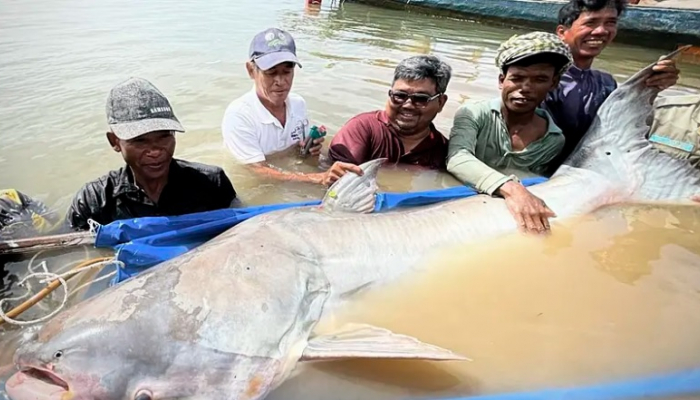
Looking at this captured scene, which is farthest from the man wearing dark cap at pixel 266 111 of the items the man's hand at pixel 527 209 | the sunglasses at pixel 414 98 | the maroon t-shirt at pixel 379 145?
the man's hand at pixel 527 209

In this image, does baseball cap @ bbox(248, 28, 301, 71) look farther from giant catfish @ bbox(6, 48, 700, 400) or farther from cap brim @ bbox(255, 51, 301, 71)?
giant catfish @ bbox(6, 48, 700, 400)

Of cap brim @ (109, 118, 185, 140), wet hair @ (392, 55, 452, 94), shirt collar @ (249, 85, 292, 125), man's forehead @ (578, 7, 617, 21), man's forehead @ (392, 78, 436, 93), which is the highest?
man's forehead @ (578, 7, 617, 21)

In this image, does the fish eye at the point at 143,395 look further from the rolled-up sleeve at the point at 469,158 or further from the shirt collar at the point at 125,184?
the rolled-up sleeve at the point at 469,158

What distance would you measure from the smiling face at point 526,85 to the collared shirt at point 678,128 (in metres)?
1.10

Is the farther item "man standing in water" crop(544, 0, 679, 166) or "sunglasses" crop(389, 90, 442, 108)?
"man standing in water" crop(544, 0, 679, 166)

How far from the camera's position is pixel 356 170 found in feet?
10.0

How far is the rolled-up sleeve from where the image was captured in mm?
3273

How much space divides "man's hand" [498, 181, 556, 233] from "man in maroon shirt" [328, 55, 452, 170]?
0.95 metres

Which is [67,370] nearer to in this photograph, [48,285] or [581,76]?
[48,285]

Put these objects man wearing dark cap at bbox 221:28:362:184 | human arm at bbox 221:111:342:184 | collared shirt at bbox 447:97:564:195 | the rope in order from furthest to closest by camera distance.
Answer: human arm at bbox 221:111:342:184 < man wearing dark cap at bbox 221:28:362:184 < collared shirt at bbox 447:97:564:195 < the rope

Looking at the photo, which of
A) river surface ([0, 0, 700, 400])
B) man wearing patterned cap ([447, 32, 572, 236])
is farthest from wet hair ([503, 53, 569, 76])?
river surface ([0, 0, 700, 400])

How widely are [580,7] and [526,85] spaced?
1013mm

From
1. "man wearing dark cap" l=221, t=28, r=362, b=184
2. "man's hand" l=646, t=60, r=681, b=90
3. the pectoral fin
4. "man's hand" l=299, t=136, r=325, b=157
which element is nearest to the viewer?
the pectoral fin

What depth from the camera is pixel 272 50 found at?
159 inches
